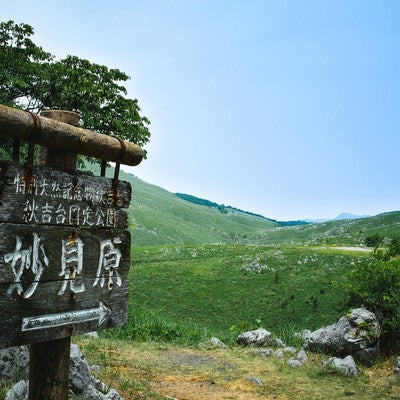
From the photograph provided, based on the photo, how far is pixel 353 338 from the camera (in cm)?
1219

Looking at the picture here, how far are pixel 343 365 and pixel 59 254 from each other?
984 centimetres

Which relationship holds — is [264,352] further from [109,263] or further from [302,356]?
[109,263]

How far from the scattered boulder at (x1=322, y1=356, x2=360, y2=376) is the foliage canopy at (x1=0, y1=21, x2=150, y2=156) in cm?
1562

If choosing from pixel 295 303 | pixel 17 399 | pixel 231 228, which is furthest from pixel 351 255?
pixel 231 228

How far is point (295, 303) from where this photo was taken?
2686 cm

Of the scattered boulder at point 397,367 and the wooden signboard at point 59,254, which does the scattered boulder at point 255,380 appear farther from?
the wooden signboard at point 59,254

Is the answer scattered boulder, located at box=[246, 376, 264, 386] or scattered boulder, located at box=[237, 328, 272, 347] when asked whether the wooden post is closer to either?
scattered boulder, located at box=[246, 376, 264, 386]

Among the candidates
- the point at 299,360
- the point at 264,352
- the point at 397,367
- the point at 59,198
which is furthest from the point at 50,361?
the point at 397,367

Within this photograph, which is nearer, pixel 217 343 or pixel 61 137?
pixel 61 137

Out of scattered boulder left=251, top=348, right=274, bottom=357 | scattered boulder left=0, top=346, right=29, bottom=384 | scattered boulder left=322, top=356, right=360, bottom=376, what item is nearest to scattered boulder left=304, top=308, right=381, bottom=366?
scattered boulder left=322, top=356, right=360, bottom=376

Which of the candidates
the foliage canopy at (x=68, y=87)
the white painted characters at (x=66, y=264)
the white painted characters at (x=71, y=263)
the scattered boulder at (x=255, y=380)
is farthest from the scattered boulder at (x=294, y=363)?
the foliage canopy at (x=68, y=87)

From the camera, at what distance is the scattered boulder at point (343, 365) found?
35.6 feet

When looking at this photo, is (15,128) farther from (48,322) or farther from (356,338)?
(356,338)

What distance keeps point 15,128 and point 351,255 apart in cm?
3425
